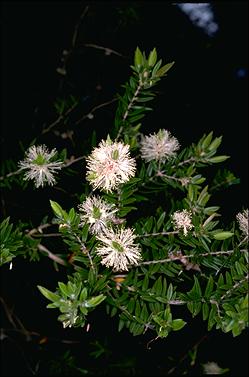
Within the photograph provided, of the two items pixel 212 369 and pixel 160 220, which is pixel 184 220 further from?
pixel 212 369

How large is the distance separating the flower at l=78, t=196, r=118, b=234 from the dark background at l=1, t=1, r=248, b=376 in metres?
0.56

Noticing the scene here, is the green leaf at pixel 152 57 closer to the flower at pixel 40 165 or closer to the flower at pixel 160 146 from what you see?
the flower at pixel 160 146

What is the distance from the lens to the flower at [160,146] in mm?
982

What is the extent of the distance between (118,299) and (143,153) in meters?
0.35

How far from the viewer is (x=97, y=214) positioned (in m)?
0.78

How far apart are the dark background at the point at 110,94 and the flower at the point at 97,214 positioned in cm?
56

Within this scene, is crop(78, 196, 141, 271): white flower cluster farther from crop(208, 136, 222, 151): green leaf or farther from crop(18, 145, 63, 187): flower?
crop(208, 136, 222, 151): green leaf

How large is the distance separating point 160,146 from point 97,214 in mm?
289

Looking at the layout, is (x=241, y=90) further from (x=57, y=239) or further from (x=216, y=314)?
(x=216, y=314)

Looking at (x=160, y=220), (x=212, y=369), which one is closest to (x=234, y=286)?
(x=160, y=220)

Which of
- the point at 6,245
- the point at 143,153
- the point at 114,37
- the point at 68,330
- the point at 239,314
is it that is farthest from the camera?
the point at 114,37

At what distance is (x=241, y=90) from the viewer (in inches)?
63.6

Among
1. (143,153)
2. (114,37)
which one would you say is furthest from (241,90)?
(143,153)

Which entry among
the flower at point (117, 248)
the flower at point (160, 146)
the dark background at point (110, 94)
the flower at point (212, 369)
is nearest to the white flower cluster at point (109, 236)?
the flower at point (117, 248)
